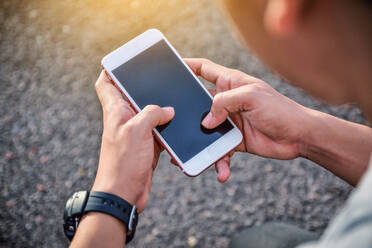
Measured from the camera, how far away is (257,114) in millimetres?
1689

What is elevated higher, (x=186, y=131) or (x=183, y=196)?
(x=186, y=131)

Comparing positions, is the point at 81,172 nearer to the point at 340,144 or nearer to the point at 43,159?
the point at 43,159

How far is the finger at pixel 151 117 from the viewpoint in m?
1.59

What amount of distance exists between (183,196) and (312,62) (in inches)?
60.4

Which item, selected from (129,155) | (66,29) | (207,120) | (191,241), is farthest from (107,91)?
(66,29)

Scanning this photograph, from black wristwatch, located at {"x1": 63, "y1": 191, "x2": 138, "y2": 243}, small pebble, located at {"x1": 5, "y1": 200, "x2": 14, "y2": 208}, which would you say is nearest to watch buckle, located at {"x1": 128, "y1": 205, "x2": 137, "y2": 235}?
black wristwatch, located at {"x1": 63, "y1": 191, "x2": 138, "y2": 243}

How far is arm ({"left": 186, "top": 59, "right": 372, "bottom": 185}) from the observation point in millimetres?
1607

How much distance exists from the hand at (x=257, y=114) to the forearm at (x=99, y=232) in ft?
2.13

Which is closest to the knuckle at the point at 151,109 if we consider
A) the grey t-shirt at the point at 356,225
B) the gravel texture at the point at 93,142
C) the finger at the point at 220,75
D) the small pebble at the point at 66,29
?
the finger at the point at 220,75

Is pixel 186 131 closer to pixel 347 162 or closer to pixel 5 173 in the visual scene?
pixel 347 162

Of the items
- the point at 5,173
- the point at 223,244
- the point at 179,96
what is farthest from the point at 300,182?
the point at 5,173

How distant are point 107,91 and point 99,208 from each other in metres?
0.66

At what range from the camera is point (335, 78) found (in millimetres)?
1120

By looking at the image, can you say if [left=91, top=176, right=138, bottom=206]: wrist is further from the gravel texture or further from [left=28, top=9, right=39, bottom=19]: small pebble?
[left=28, top=9, right=39, bottom=19]: small pebble
